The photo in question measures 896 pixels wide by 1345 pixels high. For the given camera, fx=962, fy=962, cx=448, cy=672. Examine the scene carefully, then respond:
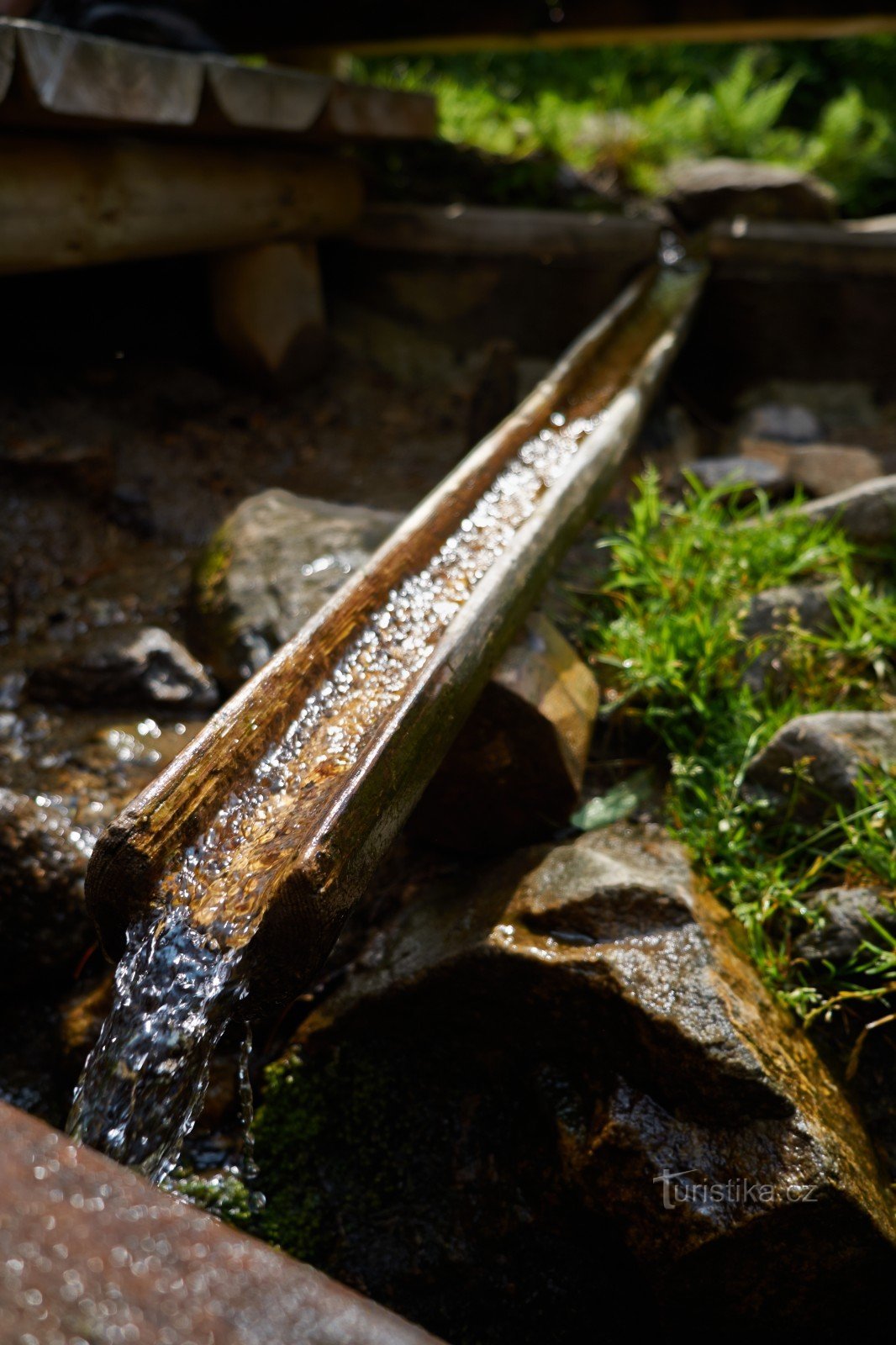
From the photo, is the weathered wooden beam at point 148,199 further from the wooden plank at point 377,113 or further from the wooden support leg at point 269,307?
the wooden plank at point 377,113

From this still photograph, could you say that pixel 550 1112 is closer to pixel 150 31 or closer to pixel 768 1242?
pixel 768 1242

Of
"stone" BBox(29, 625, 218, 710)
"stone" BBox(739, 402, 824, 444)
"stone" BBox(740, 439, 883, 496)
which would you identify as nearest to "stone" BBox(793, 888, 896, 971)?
"stone" BBox(29, 625, 218, 710)

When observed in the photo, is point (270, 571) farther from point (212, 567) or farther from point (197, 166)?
point (197, 166)

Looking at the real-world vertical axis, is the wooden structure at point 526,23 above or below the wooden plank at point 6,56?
above

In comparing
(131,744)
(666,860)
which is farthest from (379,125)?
(666,860)

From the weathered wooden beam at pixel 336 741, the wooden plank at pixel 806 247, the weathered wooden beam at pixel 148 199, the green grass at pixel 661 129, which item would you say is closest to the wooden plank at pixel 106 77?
the weathered wooden beam at pixel 148 199

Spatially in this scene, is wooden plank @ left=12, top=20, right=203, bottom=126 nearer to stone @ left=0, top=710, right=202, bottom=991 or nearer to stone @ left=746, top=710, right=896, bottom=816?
stone @ left=0, top=710, right=202, bottom=991
